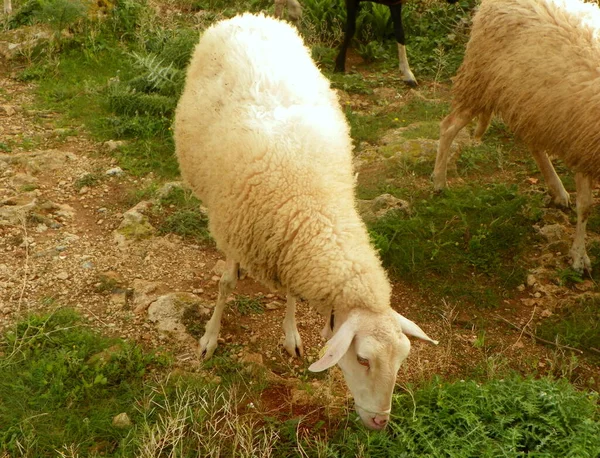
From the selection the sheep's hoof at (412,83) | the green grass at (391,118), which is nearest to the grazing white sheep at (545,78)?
the green grass at (391,118)

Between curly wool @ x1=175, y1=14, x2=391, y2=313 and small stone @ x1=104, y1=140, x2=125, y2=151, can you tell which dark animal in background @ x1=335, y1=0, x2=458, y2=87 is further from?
curly wool @ x1=175, y1=14, x2=391, y2=313

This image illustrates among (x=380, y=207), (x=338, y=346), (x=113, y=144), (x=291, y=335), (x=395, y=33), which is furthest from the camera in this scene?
(x=395, y=33)

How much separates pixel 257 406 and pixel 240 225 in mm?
963

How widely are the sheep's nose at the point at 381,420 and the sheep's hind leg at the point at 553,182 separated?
312 cm

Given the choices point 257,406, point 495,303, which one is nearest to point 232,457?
point 257,406

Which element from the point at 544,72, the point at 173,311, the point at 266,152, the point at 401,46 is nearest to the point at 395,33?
the point at 401,46

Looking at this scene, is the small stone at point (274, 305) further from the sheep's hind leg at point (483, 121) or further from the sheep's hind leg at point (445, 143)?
the sheep's hind leg at point (483, 121)

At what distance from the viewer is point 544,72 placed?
4398 mm

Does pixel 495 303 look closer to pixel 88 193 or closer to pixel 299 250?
pixel 299 250

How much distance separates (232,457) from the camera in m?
2.93

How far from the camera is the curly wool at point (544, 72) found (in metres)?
4.20

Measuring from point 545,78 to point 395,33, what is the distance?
10.5 feet

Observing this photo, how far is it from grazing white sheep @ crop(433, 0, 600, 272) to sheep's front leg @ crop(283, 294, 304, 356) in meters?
2.21

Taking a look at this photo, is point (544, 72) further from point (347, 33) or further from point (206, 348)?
point (347, 33)
